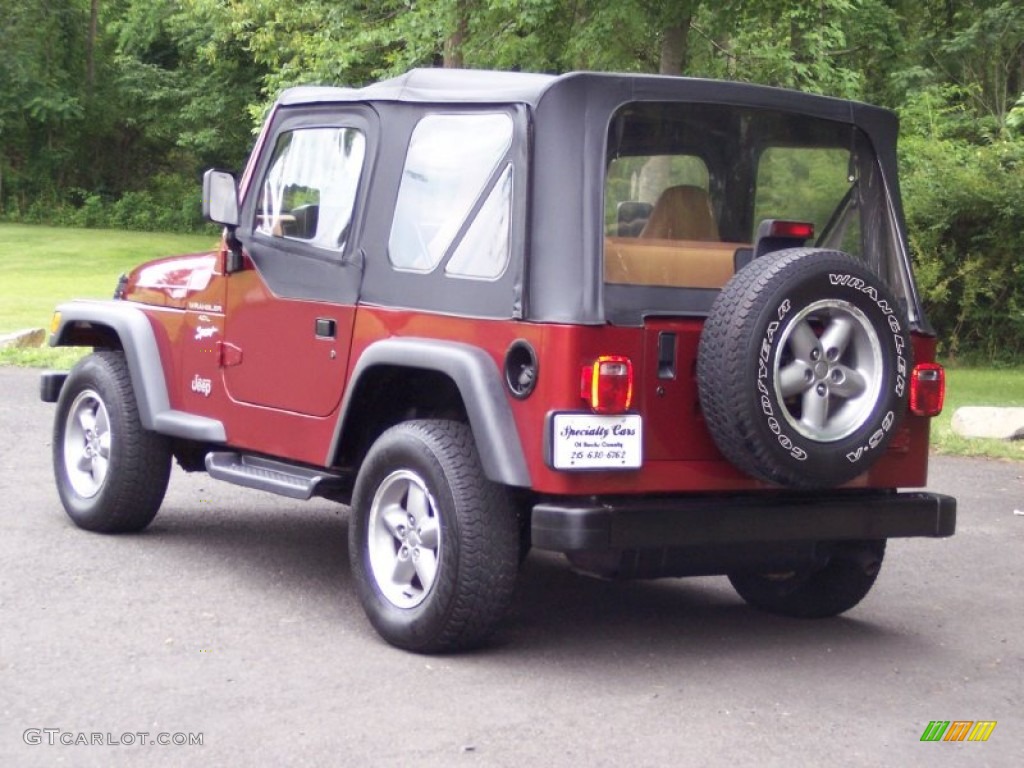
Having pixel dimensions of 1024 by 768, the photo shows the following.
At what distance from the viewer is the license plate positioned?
5.18m

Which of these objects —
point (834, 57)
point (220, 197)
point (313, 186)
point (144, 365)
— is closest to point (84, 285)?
point (834, 57)

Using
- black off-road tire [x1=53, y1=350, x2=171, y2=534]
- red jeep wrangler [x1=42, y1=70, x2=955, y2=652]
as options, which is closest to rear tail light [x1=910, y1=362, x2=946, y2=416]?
red jeep wrangler [x1=42, y1=70, x2=955, y2=652]

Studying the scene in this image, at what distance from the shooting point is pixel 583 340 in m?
5.23

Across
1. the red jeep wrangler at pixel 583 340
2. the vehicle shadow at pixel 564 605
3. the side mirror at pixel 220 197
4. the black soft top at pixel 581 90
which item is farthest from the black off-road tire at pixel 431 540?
the side mirror at pixel 220 197

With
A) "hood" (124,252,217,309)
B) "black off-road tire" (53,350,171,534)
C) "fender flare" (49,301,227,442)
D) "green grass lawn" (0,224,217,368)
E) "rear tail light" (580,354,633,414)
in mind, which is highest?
"hood" (124,252,217,309)

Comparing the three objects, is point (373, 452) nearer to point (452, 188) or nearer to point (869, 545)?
point (452, 188)

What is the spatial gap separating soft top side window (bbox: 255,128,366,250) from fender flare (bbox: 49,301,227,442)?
0.90 m

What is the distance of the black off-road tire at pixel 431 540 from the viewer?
213 inches

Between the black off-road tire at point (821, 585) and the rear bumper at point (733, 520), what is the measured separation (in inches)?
14.5

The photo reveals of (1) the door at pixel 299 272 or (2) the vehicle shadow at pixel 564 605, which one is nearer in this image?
(2) the vehicle shadow at pixel 564 605

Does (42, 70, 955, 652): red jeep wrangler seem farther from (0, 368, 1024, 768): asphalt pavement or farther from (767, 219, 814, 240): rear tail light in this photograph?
(0, 368, 1024, 768): asphalt pavement

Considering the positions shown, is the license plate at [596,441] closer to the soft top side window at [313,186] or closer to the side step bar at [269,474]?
the side step bar at [269,474]

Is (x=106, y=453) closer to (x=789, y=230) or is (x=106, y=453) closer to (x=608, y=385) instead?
(x=608, y=385)

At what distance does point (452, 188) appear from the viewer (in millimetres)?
5867
